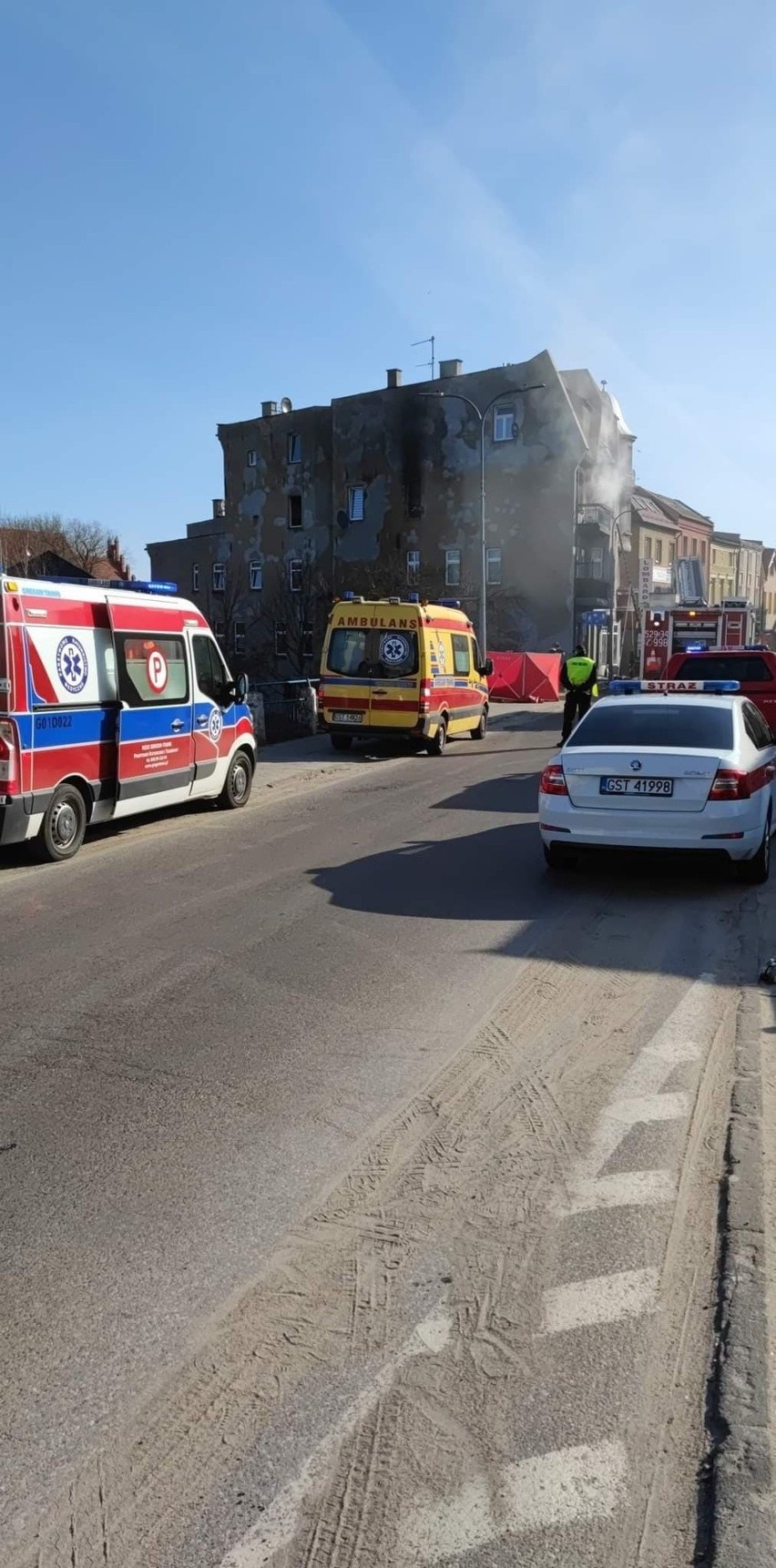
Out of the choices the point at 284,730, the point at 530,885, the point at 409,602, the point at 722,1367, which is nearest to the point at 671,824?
the point at 530,885

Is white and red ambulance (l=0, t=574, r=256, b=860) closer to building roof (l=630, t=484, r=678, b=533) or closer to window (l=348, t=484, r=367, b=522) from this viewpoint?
window (l=348, t=484, r=367, b=522)

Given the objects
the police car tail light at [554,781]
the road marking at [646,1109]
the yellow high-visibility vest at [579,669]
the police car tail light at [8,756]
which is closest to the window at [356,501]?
the yellow high-visibility vest at [579,669]

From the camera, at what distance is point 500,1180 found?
389cm

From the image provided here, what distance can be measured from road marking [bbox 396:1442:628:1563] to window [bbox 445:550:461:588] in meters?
46.5

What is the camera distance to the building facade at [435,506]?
45.4 meters

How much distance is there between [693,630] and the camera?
28.0 metres

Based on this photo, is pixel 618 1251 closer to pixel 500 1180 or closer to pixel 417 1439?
pixel 500 1180

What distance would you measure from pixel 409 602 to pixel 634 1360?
16260mm

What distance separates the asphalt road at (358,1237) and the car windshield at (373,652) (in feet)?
36.7

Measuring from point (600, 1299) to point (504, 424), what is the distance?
45897 mm

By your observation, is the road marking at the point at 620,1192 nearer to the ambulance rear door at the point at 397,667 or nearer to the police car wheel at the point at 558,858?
the police car wheel at the point at 558,858

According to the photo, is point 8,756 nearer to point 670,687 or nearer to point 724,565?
point 670,687

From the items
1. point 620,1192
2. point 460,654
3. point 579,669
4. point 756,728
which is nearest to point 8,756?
point 756,728

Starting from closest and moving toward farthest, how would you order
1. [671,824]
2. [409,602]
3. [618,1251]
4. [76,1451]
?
[76,1451] → [618,1251] → [671,824] → [409,602]
